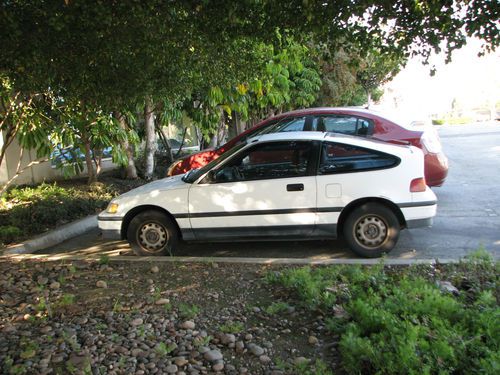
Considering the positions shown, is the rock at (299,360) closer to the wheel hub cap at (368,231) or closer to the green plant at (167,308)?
the green plant at (167,308)

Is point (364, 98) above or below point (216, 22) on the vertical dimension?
above

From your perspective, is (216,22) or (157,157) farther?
(157,157)

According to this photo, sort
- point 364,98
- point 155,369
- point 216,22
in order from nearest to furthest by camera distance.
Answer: point 155,369 < point 216,22 < point 364,98

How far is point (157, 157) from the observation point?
1530 centimetres

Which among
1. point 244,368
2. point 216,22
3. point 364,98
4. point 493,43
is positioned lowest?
point 244,368

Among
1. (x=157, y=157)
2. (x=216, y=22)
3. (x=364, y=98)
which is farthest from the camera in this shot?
(x=364, y=98)

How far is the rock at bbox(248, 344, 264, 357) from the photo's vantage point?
352cm

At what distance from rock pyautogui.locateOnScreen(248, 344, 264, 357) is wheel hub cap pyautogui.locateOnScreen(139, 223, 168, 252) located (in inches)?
110

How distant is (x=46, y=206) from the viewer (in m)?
8.47

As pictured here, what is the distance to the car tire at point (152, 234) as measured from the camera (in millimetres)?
6109

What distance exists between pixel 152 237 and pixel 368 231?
8.80 feet

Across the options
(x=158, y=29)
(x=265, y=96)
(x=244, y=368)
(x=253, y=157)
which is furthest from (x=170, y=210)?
(x=265, y=96)

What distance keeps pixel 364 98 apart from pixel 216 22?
1531 inches

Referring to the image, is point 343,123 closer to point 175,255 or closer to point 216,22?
point 175,255
